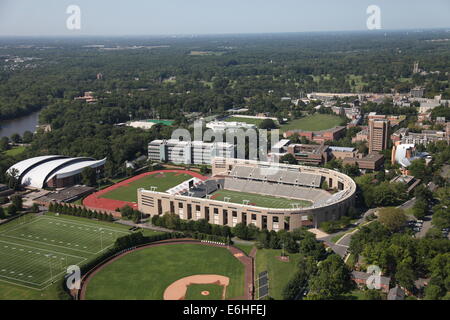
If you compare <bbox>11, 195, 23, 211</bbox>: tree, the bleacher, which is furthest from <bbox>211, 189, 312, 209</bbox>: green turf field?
<bbox>11, 195, 23, 211</bbox>: tree

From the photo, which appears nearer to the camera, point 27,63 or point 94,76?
point 94,76

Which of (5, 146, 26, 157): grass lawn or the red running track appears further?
(5, 146, 26, 157): grass lawn

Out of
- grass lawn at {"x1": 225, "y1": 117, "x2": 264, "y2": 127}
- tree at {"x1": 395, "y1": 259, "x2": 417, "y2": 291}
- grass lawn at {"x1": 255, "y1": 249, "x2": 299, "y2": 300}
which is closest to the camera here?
tree at {"x1": 395, "y1": 259, "x2": 417, "y2": 291}

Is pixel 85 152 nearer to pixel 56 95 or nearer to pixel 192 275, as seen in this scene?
pixel 192 275

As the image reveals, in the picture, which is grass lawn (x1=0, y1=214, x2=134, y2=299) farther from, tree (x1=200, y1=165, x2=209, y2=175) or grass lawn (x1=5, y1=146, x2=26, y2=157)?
grass lawn (x1=5, y1=146, x2=26, y2=157)

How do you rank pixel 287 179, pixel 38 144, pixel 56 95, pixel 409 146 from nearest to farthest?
pixel 287 179 → pixel 409 146 → pixel 38 144 → pixel 56 95

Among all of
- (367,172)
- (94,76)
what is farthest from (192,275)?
(94,76)
